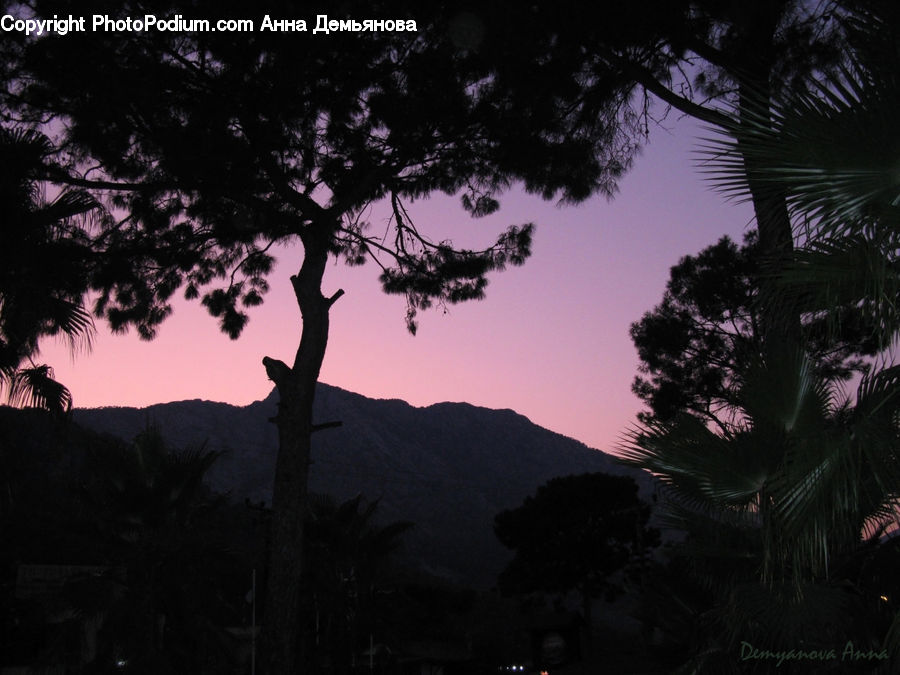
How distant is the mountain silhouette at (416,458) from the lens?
107 metres

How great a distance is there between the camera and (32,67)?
977 cm

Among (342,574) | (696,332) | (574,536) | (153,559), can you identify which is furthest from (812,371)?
(574,536)

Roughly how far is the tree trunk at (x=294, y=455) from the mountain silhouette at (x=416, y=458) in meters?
77.1

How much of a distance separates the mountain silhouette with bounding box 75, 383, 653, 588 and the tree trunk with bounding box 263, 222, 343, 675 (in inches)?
3035

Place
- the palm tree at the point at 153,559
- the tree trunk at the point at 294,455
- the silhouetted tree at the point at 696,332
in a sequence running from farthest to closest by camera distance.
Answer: the silhouetted tree at the point at 696,332, the palm tree at the point at 153,559, the tree trunk at the point at 294,455

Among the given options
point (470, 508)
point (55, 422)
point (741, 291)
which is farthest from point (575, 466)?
point (55, 422)

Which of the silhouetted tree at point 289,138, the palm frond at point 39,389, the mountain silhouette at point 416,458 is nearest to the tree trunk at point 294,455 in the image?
the silhouetted tree at point 289,138

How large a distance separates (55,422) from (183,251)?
446cm

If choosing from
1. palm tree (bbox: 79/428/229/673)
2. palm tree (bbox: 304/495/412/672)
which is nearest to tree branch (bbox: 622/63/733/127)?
palm tree (bbox: 79/428/229/673)

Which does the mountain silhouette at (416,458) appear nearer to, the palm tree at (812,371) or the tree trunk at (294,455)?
the tree trunk at (294,455)

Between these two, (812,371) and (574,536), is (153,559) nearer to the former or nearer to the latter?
(812,371)

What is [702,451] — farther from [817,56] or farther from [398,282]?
[398,282]

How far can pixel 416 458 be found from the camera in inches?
5394

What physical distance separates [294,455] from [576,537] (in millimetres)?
44669
